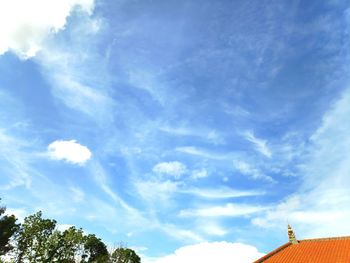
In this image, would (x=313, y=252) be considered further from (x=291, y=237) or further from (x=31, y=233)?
(x=31, y=233)

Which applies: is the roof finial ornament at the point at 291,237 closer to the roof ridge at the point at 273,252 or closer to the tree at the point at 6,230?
the roof ridge at the point at 273,252

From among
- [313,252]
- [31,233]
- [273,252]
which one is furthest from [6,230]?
[313,252]

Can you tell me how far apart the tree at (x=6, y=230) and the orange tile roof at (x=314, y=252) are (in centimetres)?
3994

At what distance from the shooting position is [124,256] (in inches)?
2399

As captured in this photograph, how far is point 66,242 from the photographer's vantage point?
2103 inches

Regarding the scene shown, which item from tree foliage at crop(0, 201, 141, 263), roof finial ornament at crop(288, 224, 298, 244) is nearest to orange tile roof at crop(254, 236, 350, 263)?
roof finial ornament at crop(288, 224, 298, 244)

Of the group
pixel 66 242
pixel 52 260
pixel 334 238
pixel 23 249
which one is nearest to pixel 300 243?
pixel 334 238

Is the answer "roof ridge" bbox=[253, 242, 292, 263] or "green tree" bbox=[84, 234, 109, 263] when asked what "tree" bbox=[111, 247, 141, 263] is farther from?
"roof ridge" bbox=[253, 242, 292, 263]

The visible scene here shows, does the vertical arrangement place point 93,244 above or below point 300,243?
above

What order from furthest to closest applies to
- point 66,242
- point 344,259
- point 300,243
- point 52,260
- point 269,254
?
point 66,242
point 52,260
point 300,243
point 269,254
point 344,259

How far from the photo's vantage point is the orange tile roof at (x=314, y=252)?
1092 inches

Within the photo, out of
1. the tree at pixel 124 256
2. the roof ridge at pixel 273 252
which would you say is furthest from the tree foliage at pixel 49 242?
the roof ridge at pixel 273 252

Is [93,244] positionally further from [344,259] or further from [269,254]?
[344,259]

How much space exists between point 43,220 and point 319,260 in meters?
44.3
